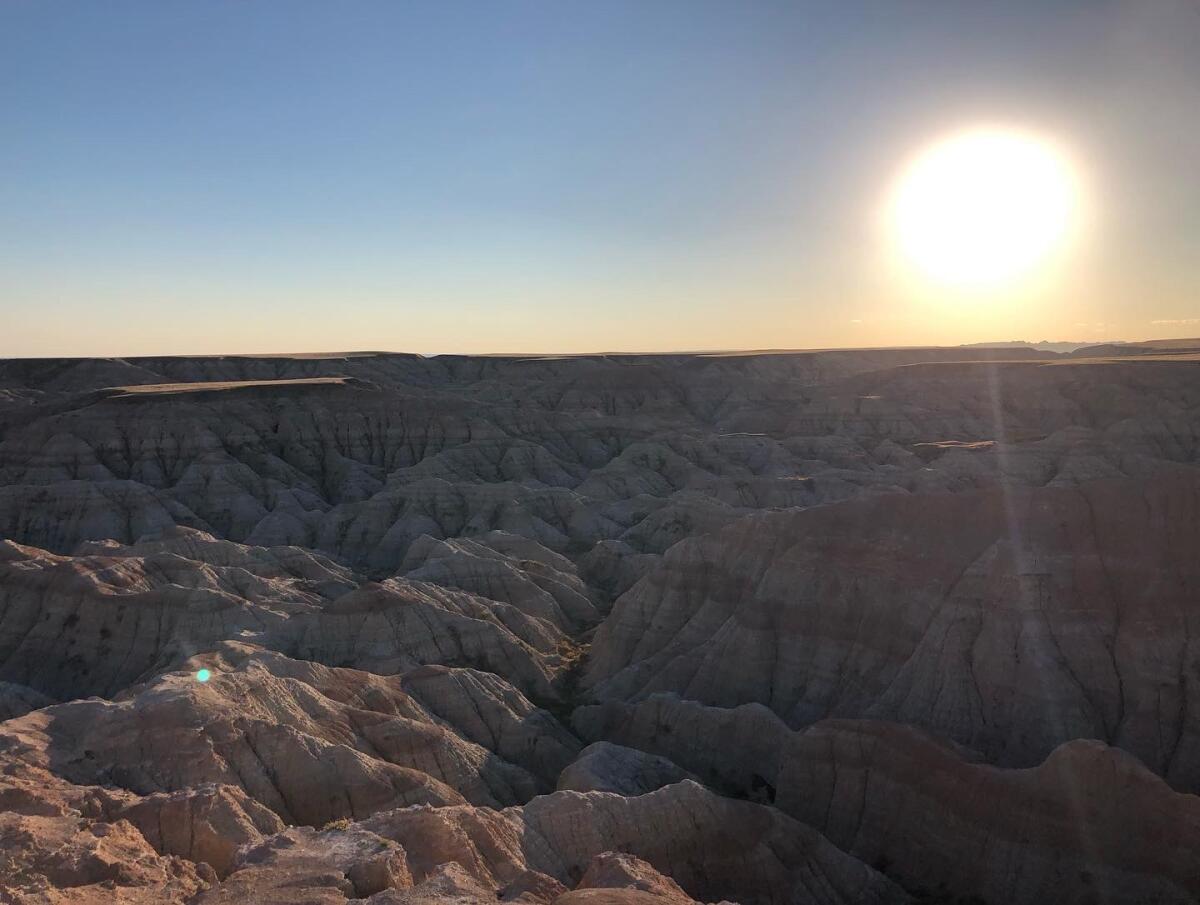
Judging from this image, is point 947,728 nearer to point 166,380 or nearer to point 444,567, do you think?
point 444,567

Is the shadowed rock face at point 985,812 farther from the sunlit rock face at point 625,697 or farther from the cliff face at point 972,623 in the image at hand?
the cliff face at point 972,623

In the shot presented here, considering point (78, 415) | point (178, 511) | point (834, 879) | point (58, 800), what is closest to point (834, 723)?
point (834, 879)

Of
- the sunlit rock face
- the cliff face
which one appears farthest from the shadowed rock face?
the cliff face

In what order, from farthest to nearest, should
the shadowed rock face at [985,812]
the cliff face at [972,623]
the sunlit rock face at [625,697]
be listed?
the cliff face at [972,623], the shadowed rock face at [985,812], the sunlit rock face at [625,697]

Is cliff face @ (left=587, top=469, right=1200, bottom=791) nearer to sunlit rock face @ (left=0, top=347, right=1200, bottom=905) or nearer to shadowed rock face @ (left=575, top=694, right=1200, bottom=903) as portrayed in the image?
sunlit rock face @ (left=0, top=347, right=1200, bottom=905)

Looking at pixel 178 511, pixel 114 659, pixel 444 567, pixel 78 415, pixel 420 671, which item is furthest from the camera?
pixel 78 415

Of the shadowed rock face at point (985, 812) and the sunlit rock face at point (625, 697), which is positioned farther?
the shadowed rock face at point (985, 812)

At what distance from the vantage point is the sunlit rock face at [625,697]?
69.1ft

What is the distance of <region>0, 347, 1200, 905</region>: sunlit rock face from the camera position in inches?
829

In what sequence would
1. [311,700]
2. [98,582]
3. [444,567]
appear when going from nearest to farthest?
[311,700], [98,582], [444,567]

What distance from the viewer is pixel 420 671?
36.7 metres

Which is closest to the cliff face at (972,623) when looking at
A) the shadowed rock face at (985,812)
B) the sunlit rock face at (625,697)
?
the sunlit rock face at (625,697)

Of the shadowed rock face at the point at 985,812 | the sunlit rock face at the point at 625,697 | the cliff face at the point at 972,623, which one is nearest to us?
the sunlit rock face at the point at 625,697

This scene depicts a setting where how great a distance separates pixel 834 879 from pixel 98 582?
35.1 metres
